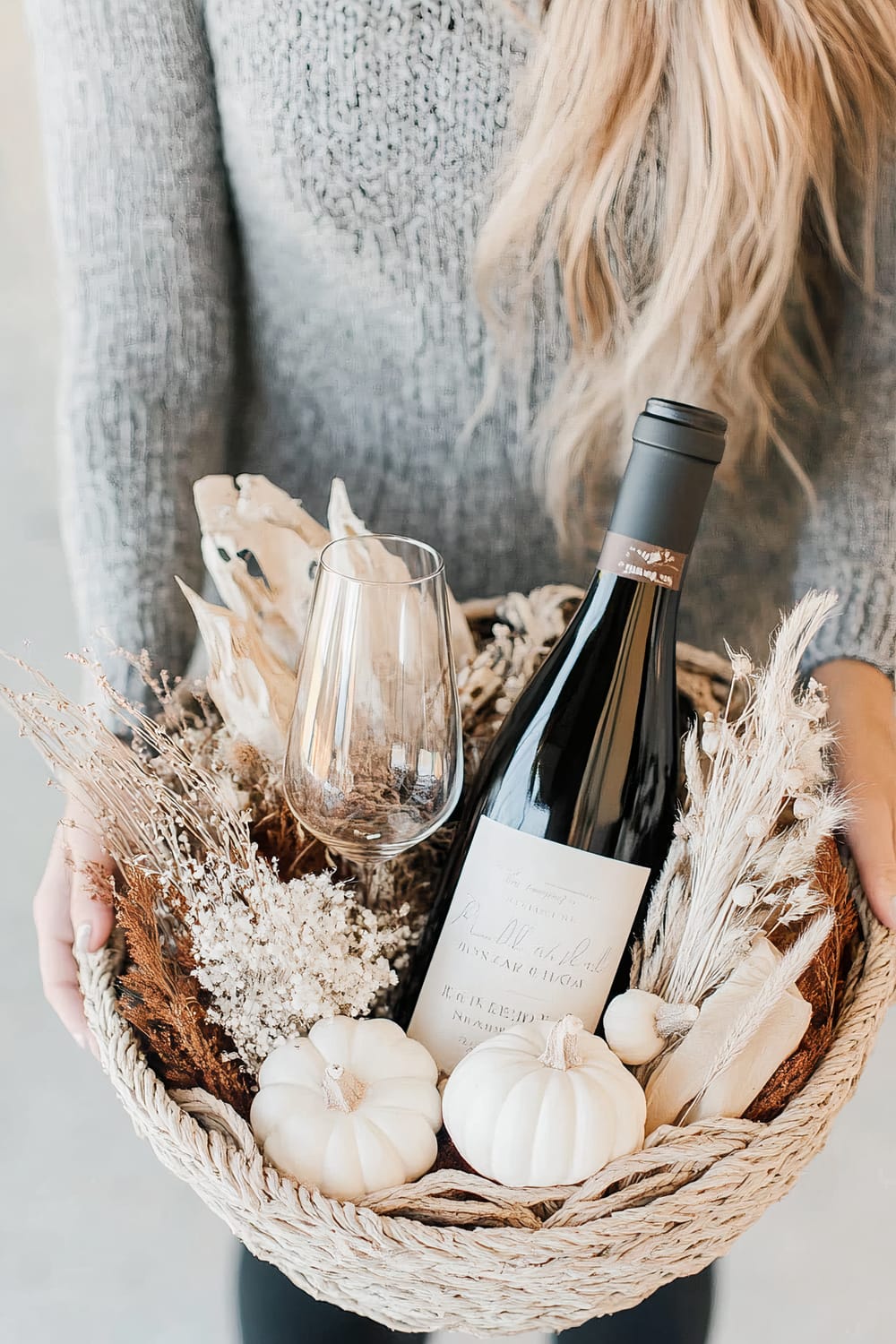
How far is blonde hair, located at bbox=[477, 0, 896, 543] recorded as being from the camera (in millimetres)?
685

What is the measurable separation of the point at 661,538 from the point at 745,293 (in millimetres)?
301

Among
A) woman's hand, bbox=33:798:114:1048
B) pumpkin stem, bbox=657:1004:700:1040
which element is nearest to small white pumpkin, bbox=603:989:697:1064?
pumpkin stem, bbox=657:1004:700:1040

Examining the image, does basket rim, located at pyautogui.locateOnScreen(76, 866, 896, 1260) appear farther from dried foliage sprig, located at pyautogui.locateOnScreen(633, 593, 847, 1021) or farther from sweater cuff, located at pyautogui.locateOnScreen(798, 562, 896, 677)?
sweater cuff, located at pyautogui.locateOnScreen(798, 562, 896, 677)

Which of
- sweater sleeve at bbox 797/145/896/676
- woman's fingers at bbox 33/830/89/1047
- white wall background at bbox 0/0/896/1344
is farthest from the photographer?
white wall background at bbox 0/0/896/1344

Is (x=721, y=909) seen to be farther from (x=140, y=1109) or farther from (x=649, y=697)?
(x=140, y=1109)

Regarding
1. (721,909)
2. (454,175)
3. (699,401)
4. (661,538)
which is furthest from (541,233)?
(721,909)

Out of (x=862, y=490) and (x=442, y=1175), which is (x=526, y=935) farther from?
(x=862, y=490)

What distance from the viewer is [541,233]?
0.79 meters

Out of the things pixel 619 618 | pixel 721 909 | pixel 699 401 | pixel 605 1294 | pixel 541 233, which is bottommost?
pixel 605 1294

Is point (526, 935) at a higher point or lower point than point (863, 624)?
lower

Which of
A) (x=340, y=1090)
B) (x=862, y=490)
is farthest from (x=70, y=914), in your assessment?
(x=862, y=490)

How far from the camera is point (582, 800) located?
2.23 ft

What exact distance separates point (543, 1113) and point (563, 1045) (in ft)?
0.12

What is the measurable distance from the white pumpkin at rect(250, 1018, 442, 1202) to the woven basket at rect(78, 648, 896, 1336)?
17mm
